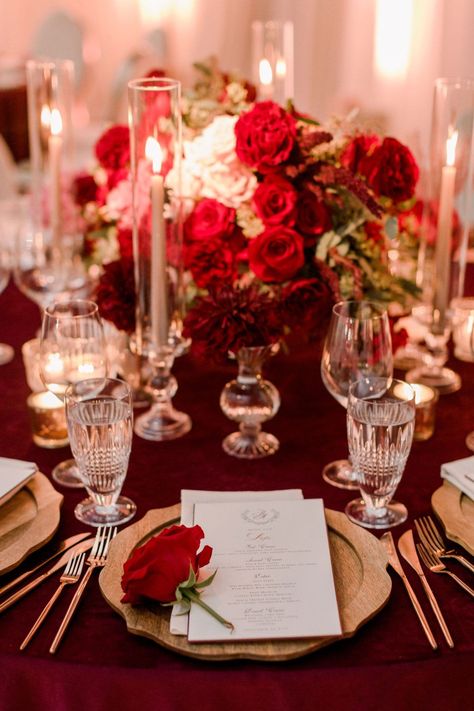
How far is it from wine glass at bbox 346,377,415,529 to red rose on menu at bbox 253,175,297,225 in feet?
1.25

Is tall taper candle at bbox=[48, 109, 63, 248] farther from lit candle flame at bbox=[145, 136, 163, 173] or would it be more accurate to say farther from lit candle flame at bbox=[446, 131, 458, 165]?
lit candle flame at bbox=[446, 131, 458, 165]

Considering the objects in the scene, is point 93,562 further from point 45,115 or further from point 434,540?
point 45,115

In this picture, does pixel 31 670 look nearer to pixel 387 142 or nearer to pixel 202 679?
pixel 202 679

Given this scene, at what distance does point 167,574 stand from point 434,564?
1.15ft

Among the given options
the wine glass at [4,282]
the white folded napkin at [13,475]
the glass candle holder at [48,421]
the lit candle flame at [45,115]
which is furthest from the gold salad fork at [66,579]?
the lit candle flame at [45,115]

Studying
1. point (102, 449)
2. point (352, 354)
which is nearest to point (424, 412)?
point (352, 354)

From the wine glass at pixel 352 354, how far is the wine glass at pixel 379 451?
90 millimetres

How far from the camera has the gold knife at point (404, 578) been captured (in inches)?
44.0

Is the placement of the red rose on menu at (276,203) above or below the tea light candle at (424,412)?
above

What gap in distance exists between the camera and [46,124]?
2117mm

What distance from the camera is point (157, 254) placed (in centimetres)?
159

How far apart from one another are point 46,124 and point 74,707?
4.50ft

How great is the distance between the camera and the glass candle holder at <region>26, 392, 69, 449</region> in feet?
5.09

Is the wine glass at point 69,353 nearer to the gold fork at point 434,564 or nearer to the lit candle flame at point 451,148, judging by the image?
the gold fork at point 434,564
